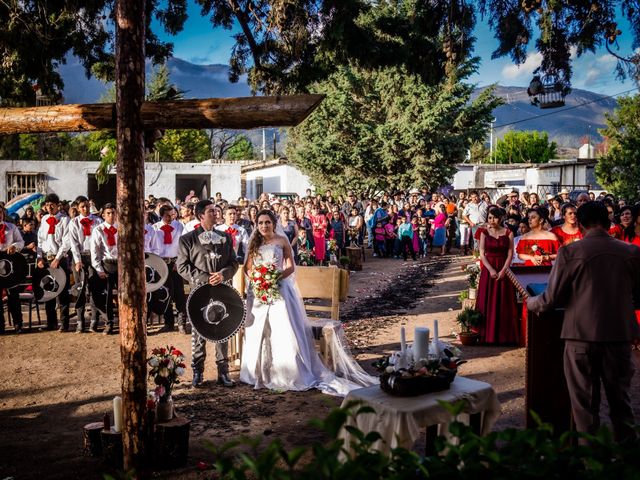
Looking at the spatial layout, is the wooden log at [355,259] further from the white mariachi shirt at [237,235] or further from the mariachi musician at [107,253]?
the mariachi musician at [107,253]

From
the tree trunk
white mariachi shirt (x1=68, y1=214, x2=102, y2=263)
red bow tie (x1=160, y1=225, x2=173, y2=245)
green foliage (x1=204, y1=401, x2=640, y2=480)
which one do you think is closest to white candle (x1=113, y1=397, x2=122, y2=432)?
the tree trunk

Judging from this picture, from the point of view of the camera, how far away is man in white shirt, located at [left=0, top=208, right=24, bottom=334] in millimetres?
11109

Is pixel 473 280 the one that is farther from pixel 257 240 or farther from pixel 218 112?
pixel 218 112

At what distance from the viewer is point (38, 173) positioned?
3494cm

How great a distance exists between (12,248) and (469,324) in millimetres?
8018

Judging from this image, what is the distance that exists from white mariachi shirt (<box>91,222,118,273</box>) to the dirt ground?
4.28 ft

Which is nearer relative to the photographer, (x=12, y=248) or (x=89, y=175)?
(x=12, y=248)

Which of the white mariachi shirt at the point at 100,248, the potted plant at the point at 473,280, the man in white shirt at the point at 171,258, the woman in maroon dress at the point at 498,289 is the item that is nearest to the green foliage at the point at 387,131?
the potted plant at the point at 473,280

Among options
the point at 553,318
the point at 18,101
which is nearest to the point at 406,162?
the point at 18,101

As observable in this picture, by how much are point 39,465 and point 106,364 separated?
11.5ft

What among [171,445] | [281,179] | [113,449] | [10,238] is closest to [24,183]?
[281,179]

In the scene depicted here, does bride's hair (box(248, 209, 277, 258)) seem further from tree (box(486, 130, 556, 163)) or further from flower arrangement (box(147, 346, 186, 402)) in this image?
tree (box(486, 130, 556, 163))

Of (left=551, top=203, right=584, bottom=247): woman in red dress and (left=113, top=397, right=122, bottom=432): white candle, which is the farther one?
(left=551, top=203, right=584, bottom=247): woman in red dress

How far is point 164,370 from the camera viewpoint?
6.02 m
